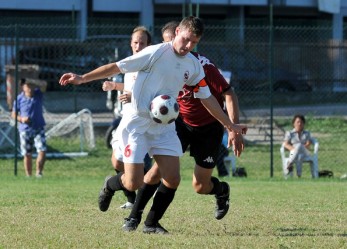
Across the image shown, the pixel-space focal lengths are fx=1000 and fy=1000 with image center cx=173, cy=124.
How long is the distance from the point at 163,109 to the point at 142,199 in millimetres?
1044

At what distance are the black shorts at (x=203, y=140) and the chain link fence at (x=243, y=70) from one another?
7864 mm

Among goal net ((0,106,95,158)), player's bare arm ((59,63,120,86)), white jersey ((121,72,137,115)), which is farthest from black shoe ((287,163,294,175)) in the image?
player's bare arm ((59,63,120,86))

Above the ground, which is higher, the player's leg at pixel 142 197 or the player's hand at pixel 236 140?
the player's hand at pixel 236 140

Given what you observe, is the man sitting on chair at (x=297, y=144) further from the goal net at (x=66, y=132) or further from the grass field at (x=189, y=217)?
the goal net at (x=66, y=132)

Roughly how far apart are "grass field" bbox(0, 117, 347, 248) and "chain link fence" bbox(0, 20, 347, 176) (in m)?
4.26

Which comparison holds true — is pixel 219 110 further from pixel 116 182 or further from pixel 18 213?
pixel 18 213

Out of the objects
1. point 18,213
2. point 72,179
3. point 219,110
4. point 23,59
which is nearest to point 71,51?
point 23,59

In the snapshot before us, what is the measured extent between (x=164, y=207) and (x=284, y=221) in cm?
146

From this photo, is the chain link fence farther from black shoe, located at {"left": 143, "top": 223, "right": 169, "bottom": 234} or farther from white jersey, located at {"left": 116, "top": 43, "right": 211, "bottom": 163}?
black shoe, located at {"left": 143, "top": 223, "right": 169, "bottom": 234}

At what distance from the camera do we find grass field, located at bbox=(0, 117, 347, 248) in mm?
7770

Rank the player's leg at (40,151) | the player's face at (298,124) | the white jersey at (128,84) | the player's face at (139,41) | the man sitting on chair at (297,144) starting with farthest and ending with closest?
1. the man sitting on chair at (297,144)
2. the player's face at (298,124)
3. the player's leg at (40,151)
4. the player's face at (139,41)
5. the white jersey at (128,84)

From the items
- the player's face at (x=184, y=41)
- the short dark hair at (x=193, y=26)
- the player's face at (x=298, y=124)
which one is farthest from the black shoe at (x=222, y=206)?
the player's face at (x=298, y=124)

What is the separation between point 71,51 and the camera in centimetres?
2259

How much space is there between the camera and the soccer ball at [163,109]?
26.0ft
